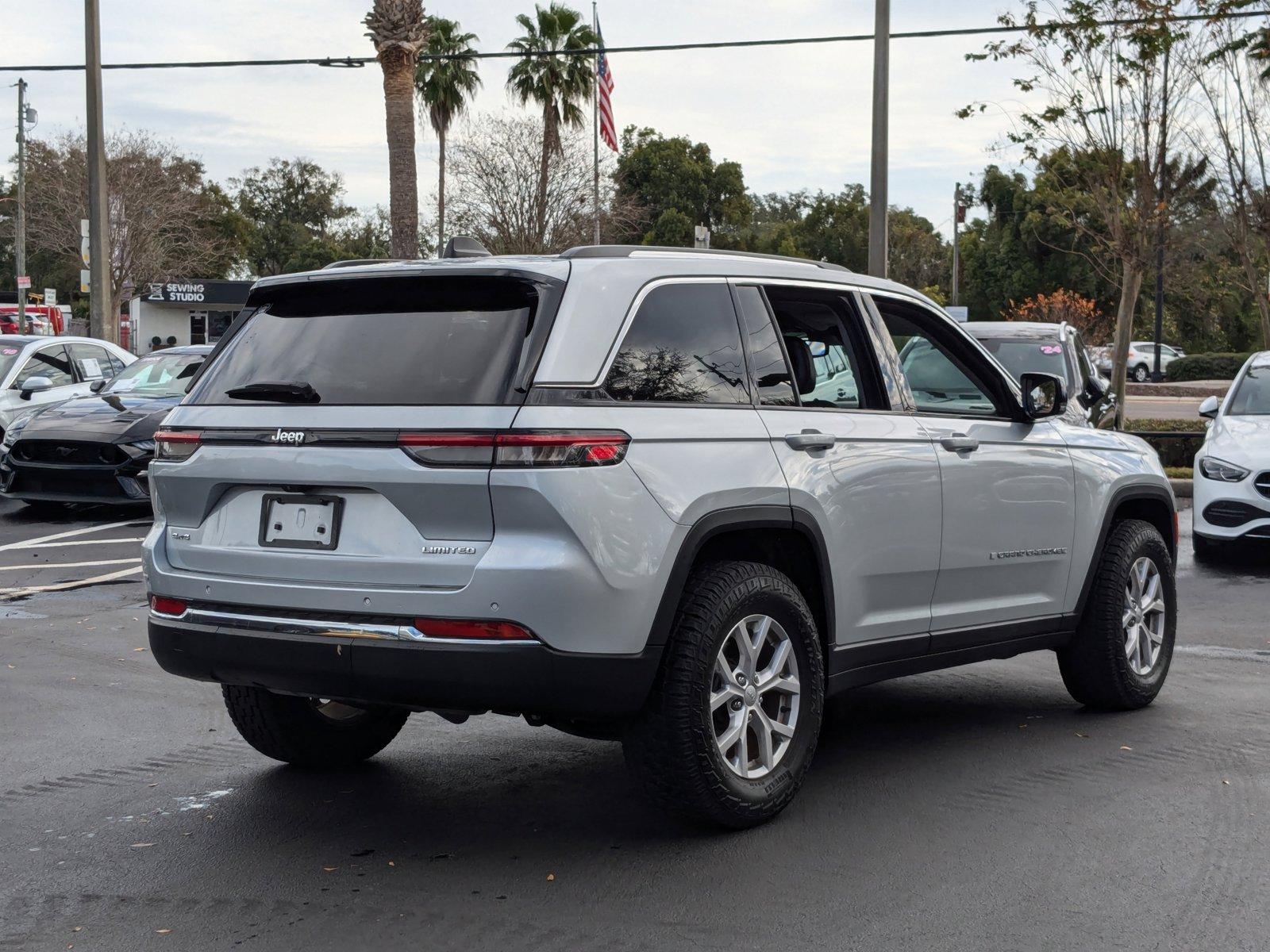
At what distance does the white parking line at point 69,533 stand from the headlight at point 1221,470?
9167mm

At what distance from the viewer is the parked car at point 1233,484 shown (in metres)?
11.4

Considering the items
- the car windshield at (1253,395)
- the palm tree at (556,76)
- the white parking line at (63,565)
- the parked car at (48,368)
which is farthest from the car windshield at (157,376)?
the palm tree at (556,76)

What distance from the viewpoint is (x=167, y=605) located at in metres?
4.85

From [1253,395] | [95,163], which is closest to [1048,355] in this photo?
[1253,395]

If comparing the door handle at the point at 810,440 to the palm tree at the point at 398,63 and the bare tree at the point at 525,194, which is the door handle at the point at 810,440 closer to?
the palm tree at the point at 398,63

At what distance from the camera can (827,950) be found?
3830 mm

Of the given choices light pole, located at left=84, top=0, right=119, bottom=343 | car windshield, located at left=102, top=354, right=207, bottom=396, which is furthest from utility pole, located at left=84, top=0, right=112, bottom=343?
car windshield, located at left=102, top=354, right=207, bottom=396

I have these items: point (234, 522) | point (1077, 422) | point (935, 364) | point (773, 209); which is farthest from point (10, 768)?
point (773, 209)

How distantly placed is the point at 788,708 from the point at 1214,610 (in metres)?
5.73

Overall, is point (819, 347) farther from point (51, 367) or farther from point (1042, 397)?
point (51, 367)

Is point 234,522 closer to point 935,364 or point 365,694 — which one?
point 365,694

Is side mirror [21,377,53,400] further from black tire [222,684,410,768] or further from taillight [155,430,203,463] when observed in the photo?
taillight [155,430,203,463]

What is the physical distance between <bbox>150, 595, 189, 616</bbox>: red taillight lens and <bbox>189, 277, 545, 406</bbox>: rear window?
25.4 inches

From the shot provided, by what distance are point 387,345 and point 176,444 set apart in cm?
82
